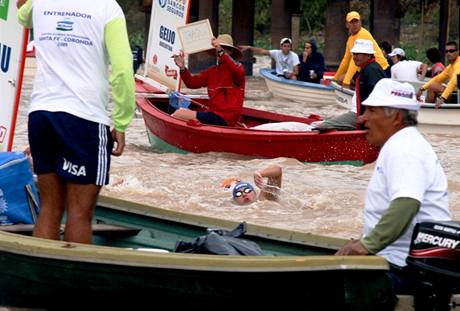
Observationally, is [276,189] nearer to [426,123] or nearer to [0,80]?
[0,80]

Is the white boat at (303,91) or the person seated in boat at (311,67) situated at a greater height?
the person seated in boat at (311,67)

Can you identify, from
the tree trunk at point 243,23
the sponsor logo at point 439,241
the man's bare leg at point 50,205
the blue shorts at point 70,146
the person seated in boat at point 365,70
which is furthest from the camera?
the tree trunk at point 243,23

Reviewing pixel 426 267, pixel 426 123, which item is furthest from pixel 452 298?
pixel 426 123

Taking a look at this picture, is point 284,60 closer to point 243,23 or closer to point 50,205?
point 243,23

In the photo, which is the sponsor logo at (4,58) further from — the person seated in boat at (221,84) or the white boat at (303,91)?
the white boat at (303,91)

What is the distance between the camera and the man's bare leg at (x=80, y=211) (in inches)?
204

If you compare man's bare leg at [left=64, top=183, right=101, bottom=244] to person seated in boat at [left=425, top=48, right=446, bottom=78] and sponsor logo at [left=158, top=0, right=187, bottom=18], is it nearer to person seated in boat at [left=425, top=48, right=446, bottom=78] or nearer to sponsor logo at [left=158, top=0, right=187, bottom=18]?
sponsor logo at [left=158, top=0, right=187, bottom=18]

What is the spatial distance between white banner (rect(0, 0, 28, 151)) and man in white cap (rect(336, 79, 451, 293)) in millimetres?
3005

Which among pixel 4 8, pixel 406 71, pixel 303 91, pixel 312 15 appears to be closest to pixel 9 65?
pixel 4 8

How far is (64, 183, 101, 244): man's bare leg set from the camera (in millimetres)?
5176

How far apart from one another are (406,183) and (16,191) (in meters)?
2.22

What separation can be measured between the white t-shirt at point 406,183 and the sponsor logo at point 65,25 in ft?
→ 4.85

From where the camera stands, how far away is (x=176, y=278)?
16.0 feet

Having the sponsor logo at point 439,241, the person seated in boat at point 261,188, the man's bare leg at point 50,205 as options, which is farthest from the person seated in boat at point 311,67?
the sponsor logo at point 439,241
